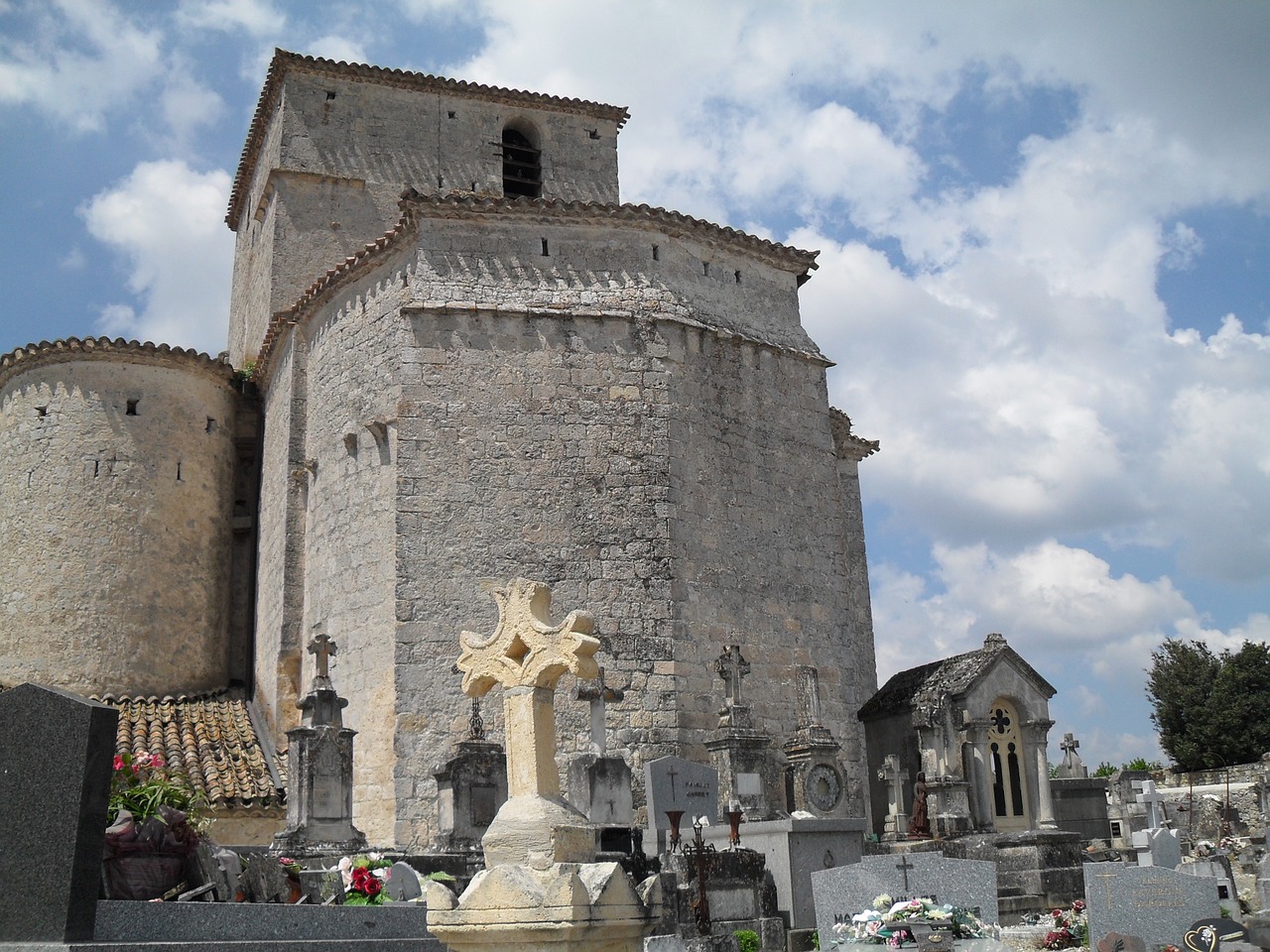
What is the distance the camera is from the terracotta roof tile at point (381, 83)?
2053cm

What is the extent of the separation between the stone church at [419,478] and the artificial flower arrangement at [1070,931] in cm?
468

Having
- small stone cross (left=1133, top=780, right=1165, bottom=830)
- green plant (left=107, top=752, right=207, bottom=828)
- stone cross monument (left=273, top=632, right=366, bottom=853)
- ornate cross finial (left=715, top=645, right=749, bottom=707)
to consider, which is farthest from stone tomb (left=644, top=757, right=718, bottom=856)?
small stone cross (left=1133, top=780, right=1165, bottom=830)

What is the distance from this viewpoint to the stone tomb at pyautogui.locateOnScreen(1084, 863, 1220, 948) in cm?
952

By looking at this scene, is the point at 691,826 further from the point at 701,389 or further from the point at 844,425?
the point at 844,425

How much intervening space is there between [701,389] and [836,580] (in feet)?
11.4

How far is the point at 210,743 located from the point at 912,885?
35.2ft

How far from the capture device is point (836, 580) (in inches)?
671

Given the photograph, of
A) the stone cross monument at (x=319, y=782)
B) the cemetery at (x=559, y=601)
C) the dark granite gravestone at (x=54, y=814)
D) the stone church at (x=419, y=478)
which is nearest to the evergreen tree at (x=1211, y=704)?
the cemetery at (x=559, y=601)

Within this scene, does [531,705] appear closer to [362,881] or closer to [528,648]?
[528,648]

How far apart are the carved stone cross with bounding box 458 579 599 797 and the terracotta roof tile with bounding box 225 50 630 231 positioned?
17.8m

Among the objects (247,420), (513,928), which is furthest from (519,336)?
(513,928)

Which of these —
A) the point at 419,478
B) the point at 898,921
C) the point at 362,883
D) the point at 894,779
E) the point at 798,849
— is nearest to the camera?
the point at 362,883

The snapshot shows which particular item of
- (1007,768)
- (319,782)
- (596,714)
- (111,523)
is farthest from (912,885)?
(111,523)

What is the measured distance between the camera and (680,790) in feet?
44.0
